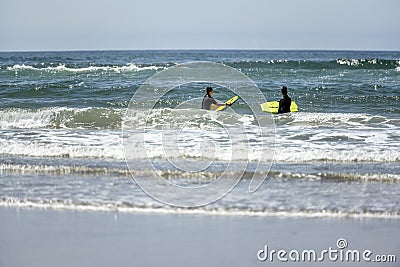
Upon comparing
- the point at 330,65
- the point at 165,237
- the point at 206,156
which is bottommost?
the point at 165,237

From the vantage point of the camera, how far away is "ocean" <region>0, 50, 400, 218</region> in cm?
786

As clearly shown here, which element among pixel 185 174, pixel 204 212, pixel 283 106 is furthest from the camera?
pixel 283 106

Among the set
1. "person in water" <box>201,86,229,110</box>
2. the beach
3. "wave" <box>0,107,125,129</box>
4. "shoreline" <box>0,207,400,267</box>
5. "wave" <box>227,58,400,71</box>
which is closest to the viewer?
"shoreline" <box>0,207,400,267</box>

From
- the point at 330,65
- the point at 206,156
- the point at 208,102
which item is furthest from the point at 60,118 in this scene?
the point at 330,65

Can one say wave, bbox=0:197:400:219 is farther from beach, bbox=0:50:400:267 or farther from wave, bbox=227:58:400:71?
wave, bbox=227:58:400:71

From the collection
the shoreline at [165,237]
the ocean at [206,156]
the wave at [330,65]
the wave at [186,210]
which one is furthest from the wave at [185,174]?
the wave at [330,65]

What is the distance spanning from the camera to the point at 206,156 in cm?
1095

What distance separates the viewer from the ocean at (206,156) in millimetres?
7859

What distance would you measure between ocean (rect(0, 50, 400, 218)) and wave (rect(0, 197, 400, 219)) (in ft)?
0.04

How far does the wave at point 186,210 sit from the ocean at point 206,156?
0.01 m

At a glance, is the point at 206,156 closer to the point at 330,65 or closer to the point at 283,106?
the point at 283,106

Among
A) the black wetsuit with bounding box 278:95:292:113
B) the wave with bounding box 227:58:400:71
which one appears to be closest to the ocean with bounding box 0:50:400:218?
the black wetsuit with bounding box 278:95:292:113

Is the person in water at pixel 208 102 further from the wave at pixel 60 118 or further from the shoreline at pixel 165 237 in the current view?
the shoreline at pixel 165 237

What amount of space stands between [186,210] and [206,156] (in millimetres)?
3500
